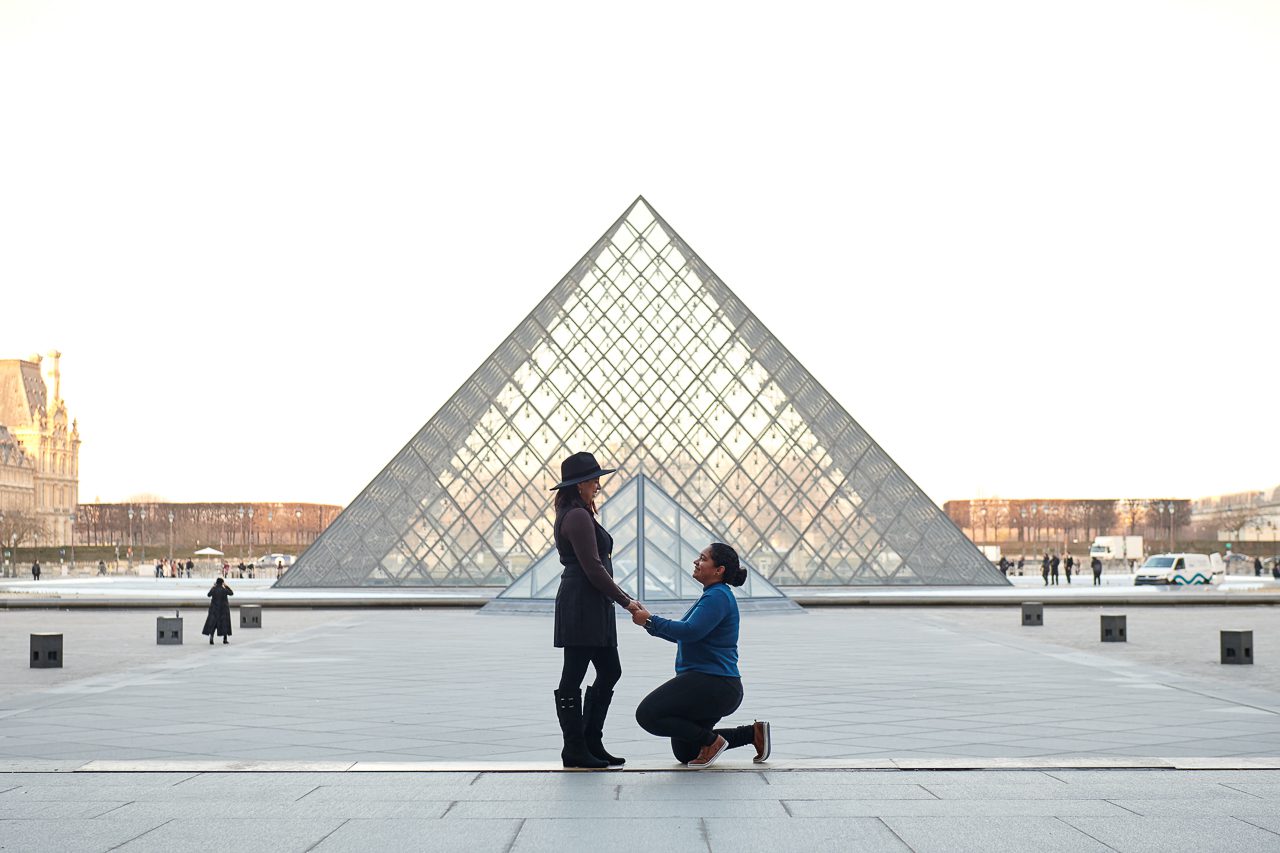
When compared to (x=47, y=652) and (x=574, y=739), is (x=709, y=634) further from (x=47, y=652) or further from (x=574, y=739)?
(x=47, y=652)

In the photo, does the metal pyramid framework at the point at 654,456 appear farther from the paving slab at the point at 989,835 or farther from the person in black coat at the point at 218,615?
the paving slab at the point at 989,835

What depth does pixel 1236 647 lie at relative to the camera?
14.3 metres

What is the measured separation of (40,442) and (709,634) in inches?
5993

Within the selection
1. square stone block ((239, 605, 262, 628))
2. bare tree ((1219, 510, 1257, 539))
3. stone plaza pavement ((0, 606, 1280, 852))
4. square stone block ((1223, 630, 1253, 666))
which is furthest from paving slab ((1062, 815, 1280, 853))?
bare tree ((1219, 510, 1257, 539))

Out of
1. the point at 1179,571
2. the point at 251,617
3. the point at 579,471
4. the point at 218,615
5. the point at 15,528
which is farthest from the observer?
the point at 15,528

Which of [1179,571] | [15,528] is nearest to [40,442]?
[15,528]

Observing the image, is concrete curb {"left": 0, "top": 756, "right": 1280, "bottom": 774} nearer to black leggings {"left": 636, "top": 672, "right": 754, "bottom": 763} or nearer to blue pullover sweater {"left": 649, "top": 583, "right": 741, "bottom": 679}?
black leggings {"left": 636, "top": 672, "right": 754, "bottom": 763}

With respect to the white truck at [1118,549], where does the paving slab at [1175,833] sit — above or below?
above

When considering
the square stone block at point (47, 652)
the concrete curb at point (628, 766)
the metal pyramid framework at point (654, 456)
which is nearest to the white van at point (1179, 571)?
the metal pyramid framework at point (654, 456)

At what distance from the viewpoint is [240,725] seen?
30.1ft

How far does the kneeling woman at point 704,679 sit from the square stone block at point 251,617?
16128 millimetres

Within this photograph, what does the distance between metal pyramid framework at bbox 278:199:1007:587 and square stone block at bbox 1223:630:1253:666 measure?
22.9 m

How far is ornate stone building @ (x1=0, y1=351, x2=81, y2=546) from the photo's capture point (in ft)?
455

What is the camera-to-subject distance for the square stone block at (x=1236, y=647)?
46.8 ft
